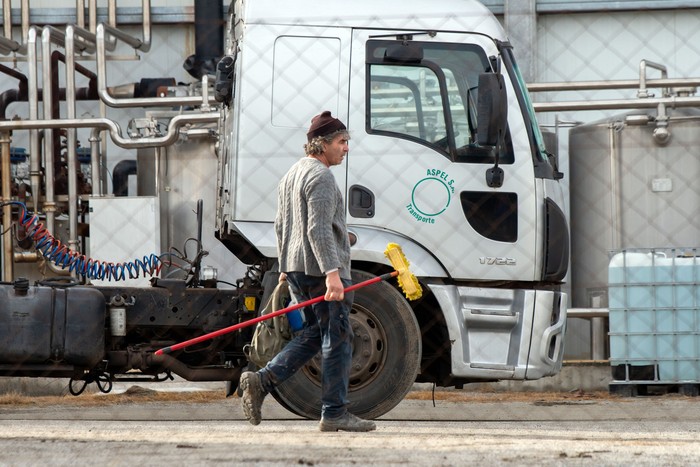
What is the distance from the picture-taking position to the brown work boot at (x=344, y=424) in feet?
Result: 19.7

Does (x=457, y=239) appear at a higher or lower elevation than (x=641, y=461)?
higher

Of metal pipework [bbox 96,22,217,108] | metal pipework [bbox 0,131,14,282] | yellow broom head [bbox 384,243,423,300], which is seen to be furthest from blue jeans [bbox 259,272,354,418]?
metal pipework [bbox 0,131,14,282]

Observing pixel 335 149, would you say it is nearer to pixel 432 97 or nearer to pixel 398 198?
pixel 398 198

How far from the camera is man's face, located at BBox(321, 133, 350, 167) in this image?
20.0 ft

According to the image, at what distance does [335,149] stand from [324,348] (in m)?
0.95

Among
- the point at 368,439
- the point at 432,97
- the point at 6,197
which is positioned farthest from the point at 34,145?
the point at 368,439

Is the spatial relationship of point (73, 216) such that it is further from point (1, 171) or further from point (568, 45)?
point (568, 45)

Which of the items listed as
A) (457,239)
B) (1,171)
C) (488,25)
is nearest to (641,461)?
(457,239)

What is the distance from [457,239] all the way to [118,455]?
287 centimetres

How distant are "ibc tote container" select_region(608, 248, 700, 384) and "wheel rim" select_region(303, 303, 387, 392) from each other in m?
3.81

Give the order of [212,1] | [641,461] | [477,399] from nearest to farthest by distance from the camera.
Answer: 1. [641,461]
2. [477,399]
3. [212,1]

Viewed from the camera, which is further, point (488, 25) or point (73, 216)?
point (73, 216)

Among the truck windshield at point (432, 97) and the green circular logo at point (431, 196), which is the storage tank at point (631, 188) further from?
the green circular logo at point (431, 196)

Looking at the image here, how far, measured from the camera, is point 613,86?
10.9 meters
